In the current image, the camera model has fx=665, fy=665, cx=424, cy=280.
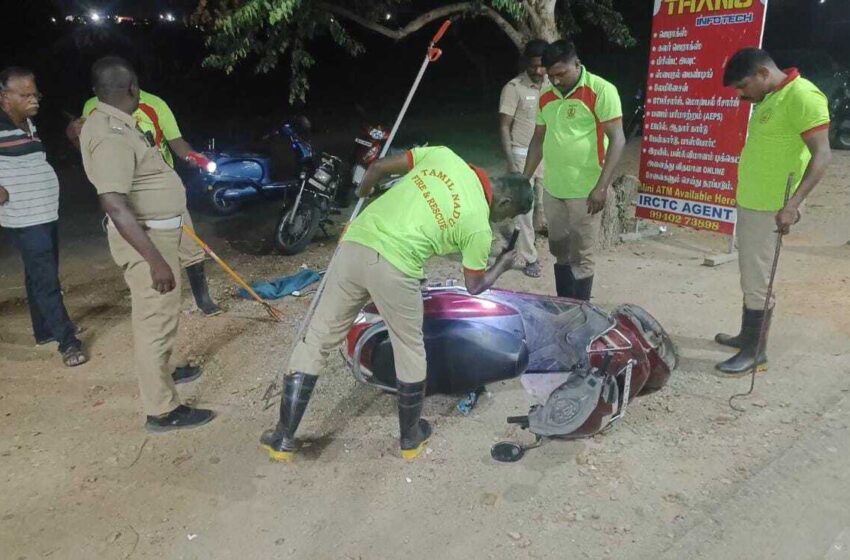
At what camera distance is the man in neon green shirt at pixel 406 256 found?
119 inches

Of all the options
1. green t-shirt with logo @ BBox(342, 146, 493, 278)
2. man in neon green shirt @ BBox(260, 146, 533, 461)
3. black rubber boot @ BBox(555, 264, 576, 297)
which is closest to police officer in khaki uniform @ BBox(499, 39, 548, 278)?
black rubber boot @ BBox(555, 264, 576, 297)

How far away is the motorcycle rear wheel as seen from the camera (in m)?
6.84

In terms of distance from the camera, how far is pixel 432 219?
3.02 meters

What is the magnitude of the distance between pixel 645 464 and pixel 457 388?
1.06 metres

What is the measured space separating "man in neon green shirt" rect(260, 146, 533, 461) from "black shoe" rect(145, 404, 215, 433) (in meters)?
0.60

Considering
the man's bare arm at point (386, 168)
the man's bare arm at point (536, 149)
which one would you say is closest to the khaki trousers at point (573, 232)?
the man's bare arm at point (536, 149)

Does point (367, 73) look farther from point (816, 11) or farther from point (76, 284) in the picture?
point (76, 284)

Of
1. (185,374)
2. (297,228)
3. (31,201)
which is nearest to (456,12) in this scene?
(297,228)

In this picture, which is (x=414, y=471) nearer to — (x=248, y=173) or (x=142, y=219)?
(x=142, y=219)

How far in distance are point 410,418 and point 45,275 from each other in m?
2.89

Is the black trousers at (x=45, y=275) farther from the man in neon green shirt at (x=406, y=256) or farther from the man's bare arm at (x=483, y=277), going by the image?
the man's bare arm at (x=483, y=277)

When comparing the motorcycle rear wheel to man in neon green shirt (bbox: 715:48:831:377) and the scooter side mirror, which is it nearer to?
the scooter side mirror

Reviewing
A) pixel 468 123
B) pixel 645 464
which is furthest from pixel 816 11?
pixel 645 464

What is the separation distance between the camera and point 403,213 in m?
3.04
